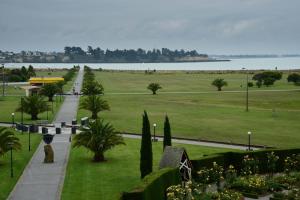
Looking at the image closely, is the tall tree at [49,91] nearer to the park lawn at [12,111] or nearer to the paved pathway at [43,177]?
the park lawn at [12,111]

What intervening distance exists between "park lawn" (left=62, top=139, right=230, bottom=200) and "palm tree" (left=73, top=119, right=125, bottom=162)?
90 centimetres

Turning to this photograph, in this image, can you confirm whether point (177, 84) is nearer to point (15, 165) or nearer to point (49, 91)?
point (49, 91)

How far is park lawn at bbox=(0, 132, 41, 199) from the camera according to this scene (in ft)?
95.6

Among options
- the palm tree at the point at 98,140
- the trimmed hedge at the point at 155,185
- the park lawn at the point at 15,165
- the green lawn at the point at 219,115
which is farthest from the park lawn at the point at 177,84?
the trimmed hedge at the point at 155,185

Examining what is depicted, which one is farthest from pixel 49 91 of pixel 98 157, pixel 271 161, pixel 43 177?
pixel 271 161

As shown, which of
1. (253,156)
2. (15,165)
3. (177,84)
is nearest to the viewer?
(253,156)

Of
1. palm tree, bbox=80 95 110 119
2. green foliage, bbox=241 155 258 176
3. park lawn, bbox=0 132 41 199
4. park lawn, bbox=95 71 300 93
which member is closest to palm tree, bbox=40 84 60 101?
palm tree, bbox=80 95 110 119

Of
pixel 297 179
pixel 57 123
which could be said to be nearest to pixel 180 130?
pixel 57 123

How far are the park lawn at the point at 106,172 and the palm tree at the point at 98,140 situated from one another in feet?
2.96

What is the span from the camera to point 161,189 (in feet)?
80.8

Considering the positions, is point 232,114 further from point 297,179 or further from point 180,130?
point 297,179

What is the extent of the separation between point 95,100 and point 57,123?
6110mm

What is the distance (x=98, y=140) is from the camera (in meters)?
36.6

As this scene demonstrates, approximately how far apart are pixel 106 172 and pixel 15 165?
6.37m
